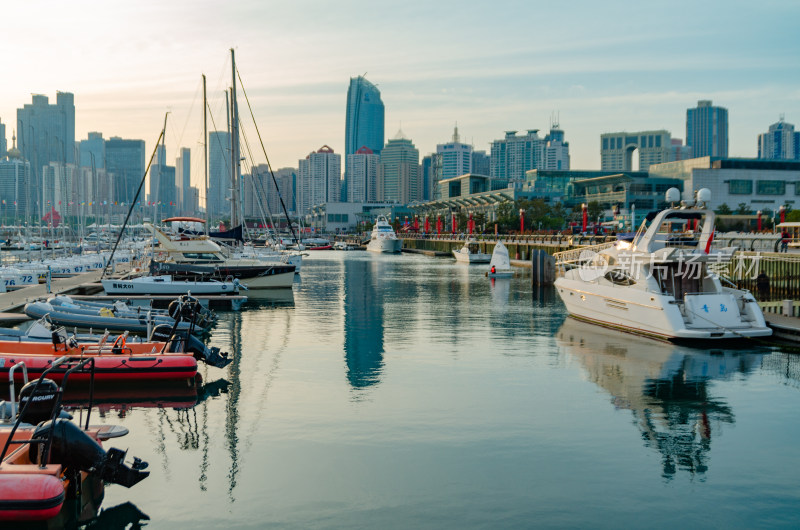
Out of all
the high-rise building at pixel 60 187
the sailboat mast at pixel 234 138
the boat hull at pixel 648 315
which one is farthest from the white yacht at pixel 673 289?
the high-rise building at pixel 60 187

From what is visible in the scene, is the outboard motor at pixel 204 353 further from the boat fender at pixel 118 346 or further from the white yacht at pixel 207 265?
the white yacht at pixel 207 265

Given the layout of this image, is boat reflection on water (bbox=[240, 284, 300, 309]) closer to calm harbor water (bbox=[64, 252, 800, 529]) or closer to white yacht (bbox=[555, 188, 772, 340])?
calm harbor water (bbox=[64, 252, 800, 529])

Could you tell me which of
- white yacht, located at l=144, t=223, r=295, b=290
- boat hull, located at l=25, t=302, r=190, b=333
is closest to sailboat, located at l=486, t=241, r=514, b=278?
white yacht, located at l=144, t=223, r=295, b=290

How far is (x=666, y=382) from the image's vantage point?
20.7 meters

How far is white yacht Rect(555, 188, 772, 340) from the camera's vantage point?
2538 centimetres

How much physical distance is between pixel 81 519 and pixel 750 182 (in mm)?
141870

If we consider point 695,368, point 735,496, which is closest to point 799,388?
point 695,368

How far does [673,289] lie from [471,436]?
1485cm

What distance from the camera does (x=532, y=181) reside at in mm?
178625

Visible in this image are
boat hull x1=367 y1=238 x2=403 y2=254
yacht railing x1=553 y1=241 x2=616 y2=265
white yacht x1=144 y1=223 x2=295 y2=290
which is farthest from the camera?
boat hull x1=367 y1=238 x2=403 y2=254

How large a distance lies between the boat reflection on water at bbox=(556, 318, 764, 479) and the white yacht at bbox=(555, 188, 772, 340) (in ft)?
2.62

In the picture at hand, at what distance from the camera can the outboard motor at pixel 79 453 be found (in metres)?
10.7

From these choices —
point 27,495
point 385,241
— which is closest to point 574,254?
point 27,495

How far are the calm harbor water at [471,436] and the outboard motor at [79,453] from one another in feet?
2.62
